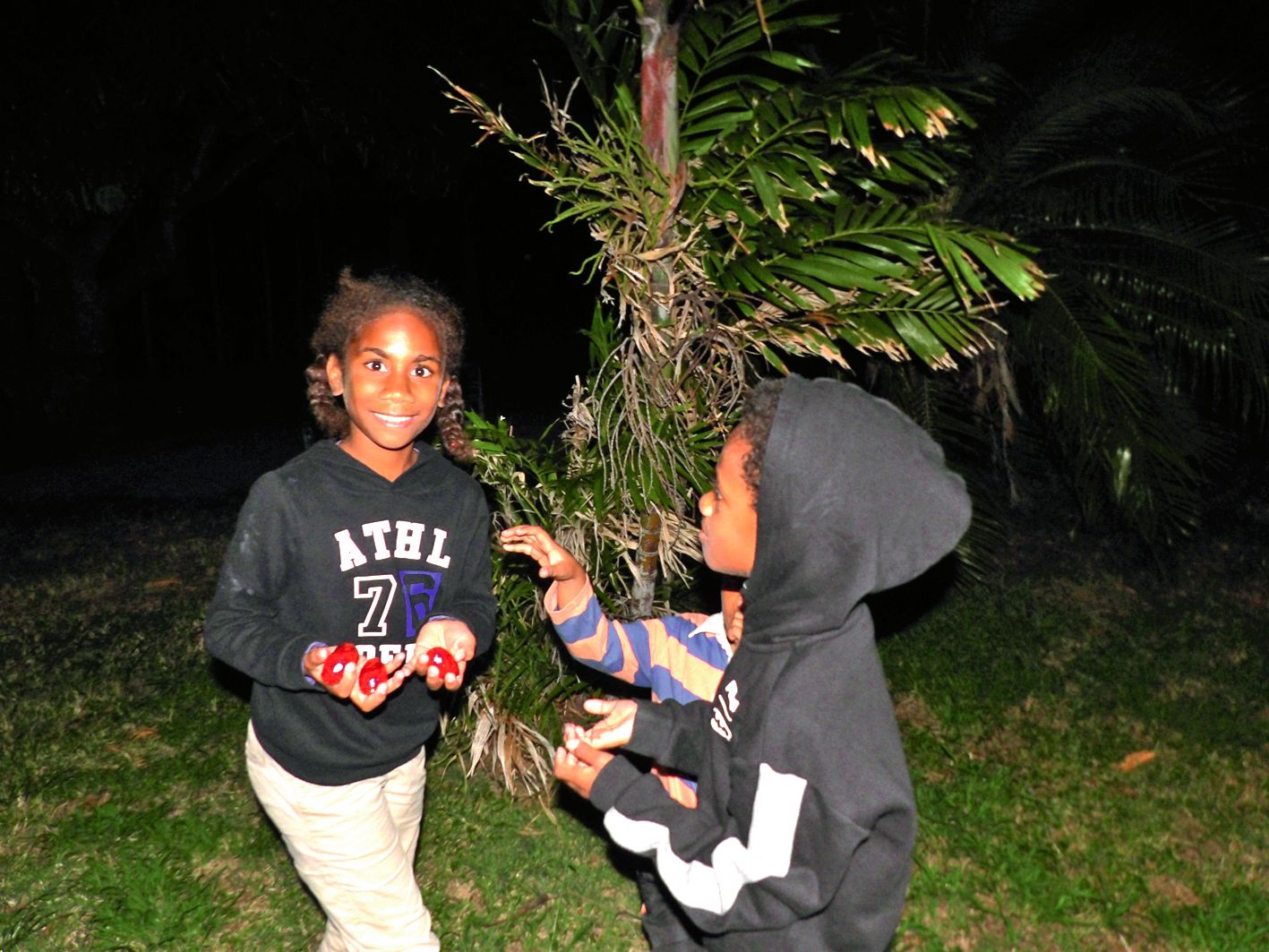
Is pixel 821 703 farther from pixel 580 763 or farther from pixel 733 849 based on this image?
pixel 580 763

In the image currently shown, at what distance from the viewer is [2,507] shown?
8289mm

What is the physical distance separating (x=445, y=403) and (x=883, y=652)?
3.27 meters

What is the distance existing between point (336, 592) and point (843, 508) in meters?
1.18

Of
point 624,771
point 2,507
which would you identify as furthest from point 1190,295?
point 2,507

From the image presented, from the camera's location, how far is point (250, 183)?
15469mm

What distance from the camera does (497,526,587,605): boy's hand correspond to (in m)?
2.25

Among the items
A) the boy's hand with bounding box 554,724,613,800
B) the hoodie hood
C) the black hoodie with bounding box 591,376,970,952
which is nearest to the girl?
the boy's hand with bounding box 554,724,613,800

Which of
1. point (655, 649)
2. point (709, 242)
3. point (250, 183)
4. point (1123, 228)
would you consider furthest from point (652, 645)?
point (250, 183)

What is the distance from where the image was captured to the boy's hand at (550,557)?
225 cm

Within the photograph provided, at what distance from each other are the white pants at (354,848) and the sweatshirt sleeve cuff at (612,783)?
0.78 metres

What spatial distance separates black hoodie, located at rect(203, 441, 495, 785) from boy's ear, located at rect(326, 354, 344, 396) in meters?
0.16

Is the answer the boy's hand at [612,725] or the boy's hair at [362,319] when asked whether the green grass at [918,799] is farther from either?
the boy's hair at [362,319]

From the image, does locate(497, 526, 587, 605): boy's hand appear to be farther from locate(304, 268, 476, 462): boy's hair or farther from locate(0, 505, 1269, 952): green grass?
locate(0, 505, 1269, 952): green grass

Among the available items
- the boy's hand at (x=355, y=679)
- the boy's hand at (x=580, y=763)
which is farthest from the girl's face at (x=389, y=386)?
the boy's hand at (x=580, y=763)
